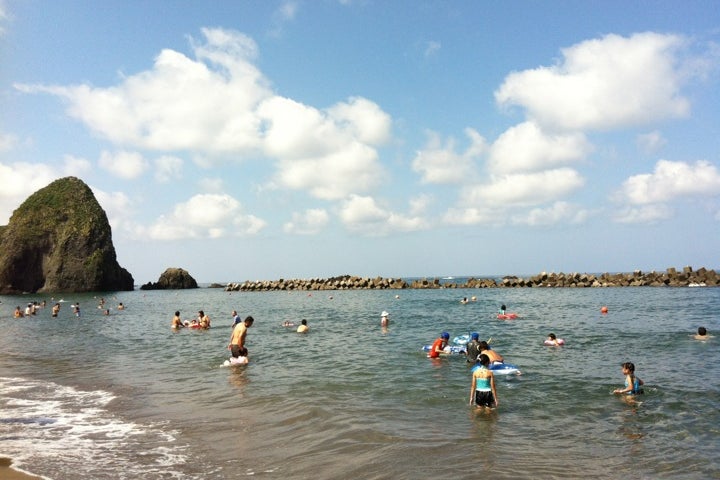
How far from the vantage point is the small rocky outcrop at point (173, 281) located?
13775cm

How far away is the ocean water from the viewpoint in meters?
9.45

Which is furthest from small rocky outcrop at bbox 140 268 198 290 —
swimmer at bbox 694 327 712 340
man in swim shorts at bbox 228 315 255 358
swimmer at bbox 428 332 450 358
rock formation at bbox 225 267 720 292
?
swimmer at bbox 694 327 712 340

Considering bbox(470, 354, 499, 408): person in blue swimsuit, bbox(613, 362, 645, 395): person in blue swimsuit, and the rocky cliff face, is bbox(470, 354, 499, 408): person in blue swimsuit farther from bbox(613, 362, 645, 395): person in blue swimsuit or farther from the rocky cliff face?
the rocky cliff face

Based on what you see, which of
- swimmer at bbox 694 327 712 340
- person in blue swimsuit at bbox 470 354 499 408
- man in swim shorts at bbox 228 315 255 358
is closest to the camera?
person in blue swimsuit at bbox 470 354 499 408

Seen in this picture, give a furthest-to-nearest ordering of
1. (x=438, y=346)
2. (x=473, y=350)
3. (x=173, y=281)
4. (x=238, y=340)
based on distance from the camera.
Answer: (x=173, y=281) → (x=438, y=346) → (x=238, y=340) → (x=473, y=350)

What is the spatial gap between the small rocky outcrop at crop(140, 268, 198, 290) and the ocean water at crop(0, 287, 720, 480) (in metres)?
116

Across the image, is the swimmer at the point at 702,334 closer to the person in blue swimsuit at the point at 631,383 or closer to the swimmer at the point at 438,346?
the person in blue swimsuit at the point at 631,383

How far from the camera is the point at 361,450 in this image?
33.9 ft

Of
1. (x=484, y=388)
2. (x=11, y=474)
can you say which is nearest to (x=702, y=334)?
(x=484, y=388)

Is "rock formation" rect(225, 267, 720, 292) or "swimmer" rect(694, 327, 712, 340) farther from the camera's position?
"rock formation" rect(225, 267, 720, 292)

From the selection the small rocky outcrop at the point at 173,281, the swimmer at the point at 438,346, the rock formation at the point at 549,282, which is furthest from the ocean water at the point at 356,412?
the small rocky outcrop at the point at 173,281

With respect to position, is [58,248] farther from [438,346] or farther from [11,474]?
[11,474]

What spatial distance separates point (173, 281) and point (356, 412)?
13891 centimetres

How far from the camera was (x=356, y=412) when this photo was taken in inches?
525
